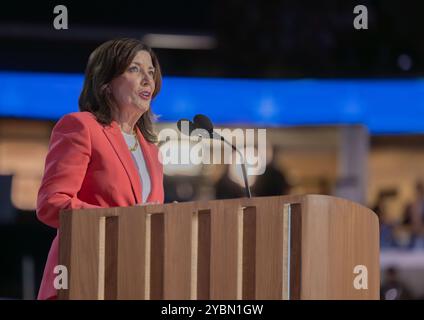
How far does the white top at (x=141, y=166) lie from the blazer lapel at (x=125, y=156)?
46 millimetres

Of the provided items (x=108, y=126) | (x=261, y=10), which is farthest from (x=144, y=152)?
(x=261, y=10)

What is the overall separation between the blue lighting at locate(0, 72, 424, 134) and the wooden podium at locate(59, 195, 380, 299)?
248 inches

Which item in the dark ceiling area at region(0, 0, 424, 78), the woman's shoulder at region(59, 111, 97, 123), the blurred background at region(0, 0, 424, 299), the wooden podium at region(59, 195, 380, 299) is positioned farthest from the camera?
the dark ceiling area at region(0, 0, 424, 78)

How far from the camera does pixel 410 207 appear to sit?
8883 mm

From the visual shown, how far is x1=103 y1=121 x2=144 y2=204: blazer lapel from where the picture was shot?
250 centimetres

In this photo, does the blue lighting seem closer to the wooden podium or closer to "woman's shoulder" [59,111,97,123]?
"woman's shoulder" [59,111,97,123]

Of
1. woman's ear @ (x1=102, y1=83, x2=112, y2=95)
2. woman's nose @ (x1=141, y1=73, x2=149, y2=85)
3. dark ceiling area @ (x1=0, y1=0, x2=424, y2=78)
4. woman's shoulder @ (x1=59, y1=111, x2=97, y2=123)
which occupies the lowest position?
woman's shoulder @ (x1=59, y1=111, x2=97, y2=123)

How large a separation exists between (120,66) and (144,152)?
0.24 m

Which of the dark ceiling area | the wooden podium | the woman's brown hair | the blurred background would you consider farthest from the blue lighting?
the wooden podium

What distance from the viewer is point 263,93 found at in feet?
29.0

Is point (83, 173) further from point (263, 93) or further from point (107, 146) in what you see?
point (263, 93)

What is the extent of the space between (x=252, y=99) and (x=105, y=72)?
626cm

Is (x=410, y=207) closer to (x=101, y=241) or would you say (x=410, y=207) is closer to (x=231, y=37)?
(x=231, y=37)

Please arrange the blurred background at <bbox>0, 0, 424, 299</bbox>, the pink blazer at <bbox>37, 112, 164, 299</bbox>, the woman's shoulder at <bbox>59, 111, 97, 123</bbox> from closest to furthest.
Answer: the pink blazer at <bbox>37, 112, 164, 299</bbox> < the woman's shoulder at <bbox>59, 111, 97, 123</bbox> < the blurred background at <bbox>0, 0, 424, 299</bbox>
